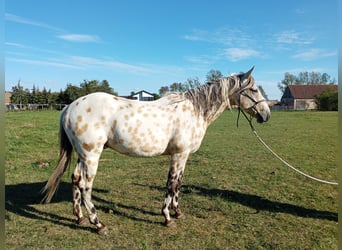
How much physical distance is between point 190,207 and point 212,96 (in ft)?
6.26

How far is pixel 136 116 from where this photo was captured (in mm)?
3688

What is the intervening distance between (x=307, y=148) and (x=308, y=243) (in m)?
8.24

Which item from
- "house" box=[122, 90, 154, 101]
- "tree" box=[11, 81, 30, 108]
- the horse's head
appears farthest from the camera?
"tree" box=[11, 81, 30, 108]

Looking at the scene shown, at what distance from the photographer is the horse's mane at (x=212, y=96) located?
4121 mm

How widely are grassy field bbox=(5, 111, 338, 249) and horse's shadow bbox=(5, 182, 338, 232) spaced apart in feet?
0.05

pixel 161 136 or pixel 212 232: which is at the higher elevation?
pixel 161 136

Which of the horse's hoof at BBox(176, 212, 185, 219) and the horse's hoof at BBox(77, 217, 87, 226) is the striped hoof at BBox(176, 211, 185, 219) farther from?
the horse's hoof at BBox(77, 217, 87, 226)

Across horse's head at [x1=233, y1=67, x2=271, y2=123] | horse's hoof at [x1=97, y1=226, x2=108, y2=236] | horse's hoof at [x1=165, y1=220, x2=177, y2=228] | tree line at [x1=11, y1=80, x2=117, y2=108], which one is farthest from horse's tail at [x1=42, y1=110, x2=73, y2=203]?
tree line at [x1=11, y1=80, x2=117, y2=108]

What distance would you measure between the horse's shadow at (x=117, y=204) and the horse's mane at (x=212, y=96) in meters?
1.81

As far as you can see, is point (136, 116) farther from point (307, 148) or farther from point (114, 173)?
point (307, 148)

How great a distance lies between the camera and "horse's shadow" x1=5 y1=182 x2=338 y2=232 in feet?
13.8

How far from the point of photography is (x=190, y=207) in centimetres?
462

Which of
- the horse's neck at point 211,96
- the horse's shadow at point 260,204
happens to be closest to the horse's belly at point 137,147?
the horse's neck at point 211,96

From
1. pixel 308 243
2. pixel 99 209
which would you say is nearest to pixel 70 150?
pixel 99 209
